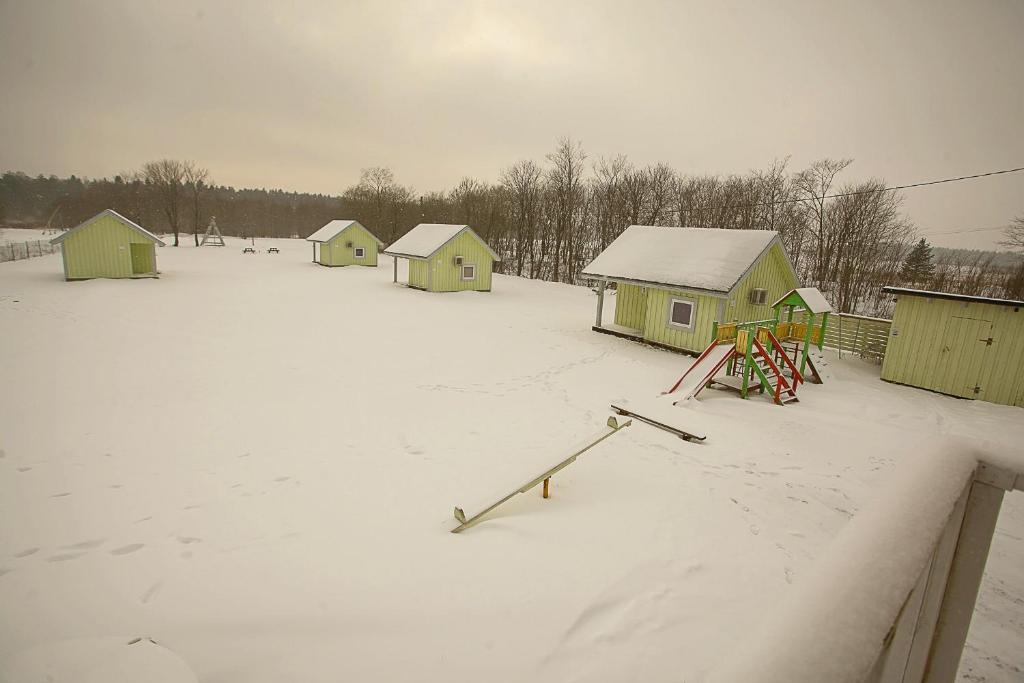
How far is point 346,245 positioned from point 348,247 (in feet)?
0.82

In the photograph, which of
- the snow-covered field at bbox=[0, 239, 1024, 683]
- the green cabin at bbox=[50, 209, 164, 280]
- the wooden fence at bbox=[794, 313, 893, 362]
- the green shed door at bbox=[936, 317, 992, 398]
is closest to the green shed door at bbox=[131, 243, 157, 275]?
the green cabin at bbox=[50, 209, 164, 280]

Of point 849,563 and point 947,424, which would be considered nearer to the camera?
point 849,563

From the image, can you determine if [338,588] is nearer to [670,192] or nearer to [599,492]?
[599,492]

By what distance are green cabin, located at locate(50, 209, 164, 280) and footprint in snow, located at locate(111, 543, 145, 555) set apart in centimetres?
2687

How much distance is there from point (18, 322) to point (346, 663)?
791 inches

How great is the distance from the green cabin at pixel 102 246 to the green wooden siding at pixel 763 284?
2955cm

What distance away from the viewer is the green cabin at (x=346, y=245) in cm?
3875

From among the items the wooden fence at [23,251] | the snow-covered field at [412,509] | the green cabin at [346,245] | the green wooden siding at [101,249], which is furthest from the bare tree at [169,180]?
the snow-covered field at [412,509]

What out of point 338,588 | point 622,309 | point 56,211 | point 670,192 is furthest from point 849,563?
point 56,211

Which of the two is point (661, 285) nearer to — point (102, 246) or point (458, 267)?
point (458, 267)

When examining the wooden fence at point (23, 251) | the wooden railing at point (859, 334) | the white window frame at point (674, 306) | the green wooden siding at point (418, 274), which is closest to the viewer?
the white window frame at point (674, 306)

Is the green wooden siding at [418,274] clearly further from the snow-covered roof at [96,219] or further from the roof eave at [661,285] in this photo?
the snow-covered roof at [96,219]

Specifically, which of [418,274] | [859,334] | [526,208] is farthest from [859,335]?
[526,208]

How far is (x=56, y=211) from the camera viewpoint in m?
67.5
